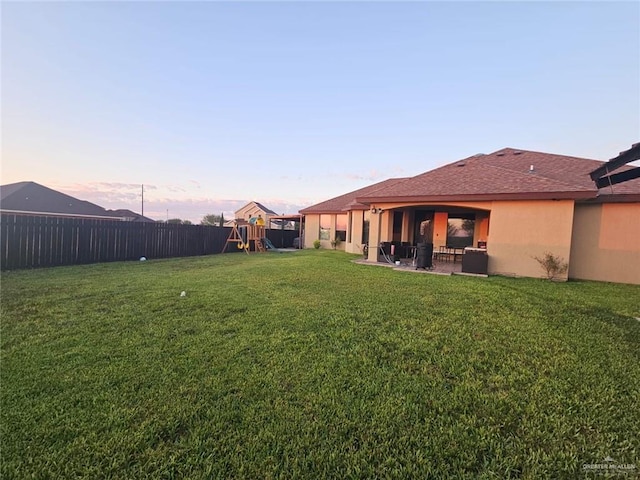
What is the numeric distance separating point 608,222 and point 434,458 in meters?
11.2

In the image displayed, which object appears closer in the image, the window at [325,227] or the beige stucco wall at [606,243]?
the beige stucco wall at [606,243]

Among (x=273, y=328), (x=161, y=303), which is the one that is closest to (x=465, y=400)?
(x=273, y=328)

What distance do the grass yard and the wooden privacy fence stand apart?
5170 mm

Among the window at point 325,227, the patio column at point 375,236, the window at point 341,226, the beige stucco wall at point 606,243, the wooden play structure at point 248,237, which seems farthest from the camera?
the window at point 325,227

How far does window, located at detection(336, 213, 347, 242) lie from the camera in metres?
20.0

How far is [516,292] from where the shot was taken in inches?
267

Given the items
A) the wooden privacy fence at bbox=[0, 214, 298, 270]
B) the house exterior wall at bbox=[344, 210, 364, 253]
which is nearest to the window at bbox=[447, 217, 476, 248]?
the house exterior wall at bbox=[344, 210, 364, 253]

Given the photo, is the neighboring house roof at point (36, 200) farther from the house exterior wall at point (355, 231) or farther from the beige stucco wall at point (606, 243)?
the beige stucco wall at point (606, 243)

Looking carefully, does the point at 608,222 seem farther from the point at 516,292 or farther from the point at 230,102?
the point at 230,102

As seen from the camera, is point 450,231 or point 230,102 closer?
point 230,102

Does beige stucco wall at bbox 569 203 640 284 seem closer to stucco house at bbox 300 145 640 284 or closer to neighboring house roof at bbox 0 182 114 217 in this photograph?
stucco house at bbox 300 145 640 284

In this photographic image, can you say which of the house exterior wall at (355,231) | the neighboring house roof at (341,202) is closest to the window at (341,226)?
the neighboring house roof at (341,202)

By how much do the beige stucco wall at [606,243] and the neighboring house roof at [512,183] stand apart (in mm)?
627

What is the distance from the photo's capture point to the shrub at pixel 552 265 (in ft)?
29.2
